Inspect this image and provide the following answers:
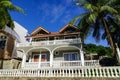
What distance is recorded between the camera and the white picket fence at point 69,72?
1072 cm

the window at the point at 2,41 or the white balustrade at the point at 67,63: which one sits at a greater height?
the window at the point at 2,41

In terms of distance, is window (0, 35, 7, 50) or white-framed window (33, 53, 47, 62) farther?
window (0, 35, 7, 50)

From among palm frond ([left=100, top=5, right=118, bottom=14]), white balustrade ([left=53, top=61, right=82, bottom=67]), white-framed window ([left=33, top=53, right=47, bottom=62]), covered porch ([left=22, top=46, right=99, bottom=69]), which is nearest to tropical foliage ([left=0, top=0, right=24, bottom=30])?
covered porch ([left=22, top=46, right=99, bottom=69])

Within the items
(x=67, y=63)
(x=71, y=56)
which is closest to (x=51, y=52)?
(x=71, y=56)

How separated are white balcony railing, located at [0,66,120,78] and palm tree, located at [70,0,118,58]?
6642 millimetres

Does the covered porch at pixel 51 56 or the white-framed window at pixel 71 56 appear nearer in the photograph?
the covered porch at pixel 51 56

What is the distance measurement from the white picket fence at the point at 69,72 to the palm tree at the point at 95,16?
21.8ft

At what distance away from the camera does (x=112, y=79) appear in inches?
403

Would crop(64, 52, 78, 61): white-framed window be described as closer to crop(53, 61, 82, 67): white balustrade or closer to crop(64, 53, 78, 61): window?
crop(64, 53, 78, 61): window

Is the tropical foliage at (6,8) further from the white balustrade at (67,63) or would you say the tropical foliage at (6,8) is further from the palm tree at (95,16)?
the white balustrade at (67,63)

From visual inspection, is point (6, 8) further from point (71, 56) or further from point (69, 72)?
point (69, 72)

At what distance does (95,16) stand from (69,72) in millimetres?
8464

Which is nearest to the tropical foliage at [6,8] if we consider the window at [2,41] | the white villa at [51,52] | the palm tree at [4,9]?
the palm tree at [4,9]

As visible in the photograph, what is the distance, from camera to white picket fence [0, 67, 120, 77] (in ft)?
35.2
